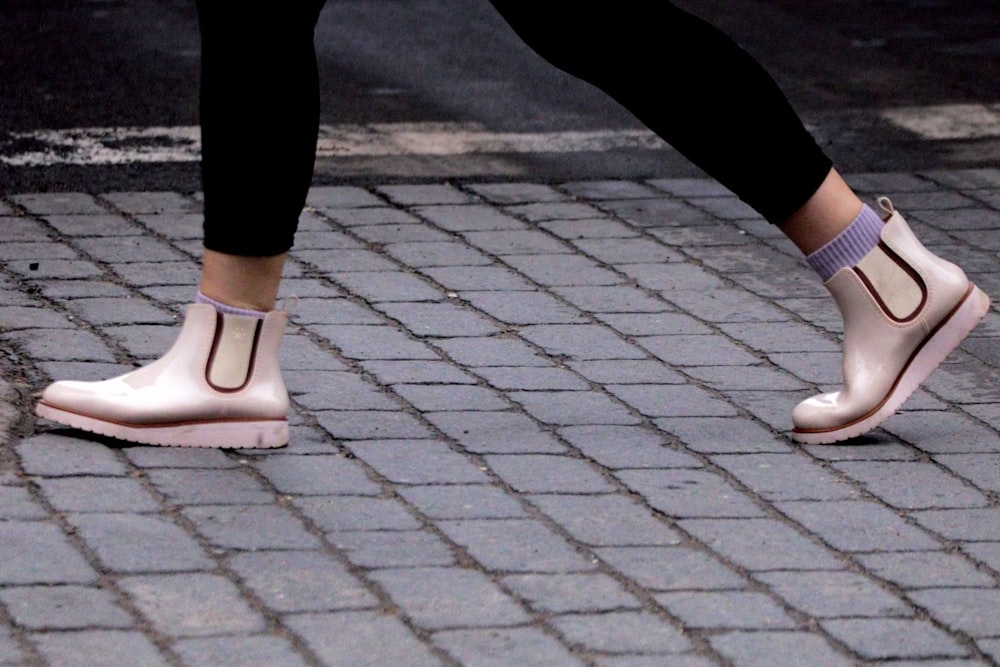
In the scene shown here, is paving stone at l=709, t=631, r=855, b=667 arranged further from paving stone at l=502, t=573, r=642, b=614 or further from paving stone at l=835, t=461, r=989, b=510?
paving stone at l=835, t=461, r=989, b=510

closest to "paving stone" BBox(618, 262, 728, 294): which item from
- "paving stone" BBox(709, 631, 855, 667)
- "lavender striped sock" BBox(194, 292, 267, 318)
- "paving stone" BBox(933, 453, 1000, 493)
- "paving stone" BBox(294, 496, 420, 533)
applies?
"paving stone" BBox(933, 453, 1000, 493)

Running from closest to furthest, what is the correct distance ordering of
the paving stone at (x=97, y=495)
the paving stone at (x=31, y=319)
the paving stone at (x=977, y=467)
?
the paving stone at (x=97, y=495)
the paving stone at (x=977, y=467)
the paving stone at (x=31, y=319)

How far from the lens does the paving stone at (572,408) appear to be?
3518mm

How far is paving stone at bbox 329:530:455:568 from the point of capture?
2838mm

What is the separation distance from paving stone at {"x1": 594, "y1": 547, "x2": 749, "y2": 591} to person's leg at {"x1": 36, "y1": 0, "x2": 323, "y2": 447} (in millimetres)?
700

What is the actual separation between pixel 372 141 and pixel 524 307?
1844mm

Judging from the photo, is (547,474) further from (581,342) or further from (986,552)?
(581,342)

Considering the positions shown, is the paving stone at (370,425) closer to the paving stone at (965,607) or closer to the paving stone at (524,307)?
the paving stone at (524,307)

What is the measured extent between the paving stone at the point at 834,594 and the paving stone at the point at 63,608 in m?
0.89

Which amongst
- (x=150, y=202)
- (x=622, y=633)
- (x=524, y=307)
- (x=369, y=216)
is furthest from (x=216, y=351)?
(x=150, y=202)

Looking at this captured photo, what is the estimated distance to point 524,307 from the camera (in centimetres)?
424

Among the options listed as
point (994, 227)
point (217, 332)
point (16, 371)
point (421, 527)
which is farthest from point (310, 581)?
point (994, 227)

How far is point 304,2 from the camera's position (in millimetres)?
3162

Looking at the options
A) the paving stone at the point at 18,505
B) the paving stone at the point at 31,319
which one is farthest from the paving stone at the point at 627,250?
the paving stone at the point at 18,505
